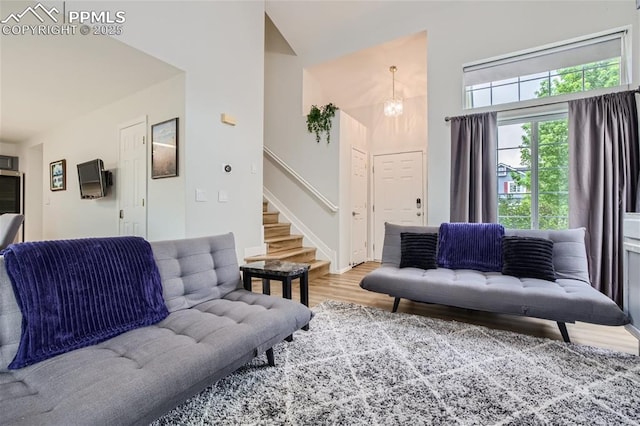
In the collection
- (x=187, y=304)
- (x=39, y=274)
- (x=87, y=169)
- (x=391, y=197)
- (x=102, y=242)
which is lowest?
(x=187, y=304)

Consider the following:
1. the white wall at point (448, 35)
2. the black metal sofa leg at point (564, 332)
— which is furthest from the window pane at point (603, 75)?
the black metal sofa leg at point (564, 332)

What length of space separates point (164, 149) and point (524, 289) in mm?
3746

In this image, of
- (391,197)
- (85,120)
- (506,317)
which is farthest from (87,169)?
(506,317)

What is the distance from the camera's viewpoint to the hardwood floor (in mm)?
2270

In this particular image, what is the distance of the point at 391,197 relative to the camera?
5.54 m

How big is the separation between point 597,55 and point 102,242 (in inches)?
187

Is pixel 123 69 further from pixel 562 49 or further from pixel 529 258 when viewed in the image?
pixel 562 49

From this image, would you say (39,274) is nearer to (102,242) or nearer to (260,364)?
(102,242)

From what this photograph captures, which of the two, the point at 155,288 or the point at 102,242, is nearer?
the point at 102,242

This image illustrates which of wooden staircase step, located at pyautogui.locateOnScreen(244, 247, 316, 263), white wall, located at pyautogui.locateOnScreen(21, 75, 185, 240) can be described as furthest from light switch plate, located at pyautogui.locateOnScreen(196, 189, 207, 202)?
wooden staircase step, located at pyautogui.locateOnScreen(244, 247, 316, 263)

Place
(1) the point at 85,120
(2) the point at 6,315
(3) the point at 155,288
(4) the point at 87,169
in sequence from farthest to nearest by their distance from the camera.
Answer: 1. (1) the point at 85,120
2. (4) the point at 87,169
3. (3) the point at 155,288
4. (2) the point at 6,315

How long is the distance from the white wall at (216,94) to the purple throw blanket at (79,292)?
1671mm

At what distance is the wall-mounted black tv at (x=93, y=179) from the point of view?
4.09 metres

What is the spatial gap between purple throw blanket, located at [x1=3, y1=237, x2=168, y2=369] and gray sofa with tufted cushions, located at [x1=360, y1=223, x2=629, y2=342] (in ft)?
6.10
